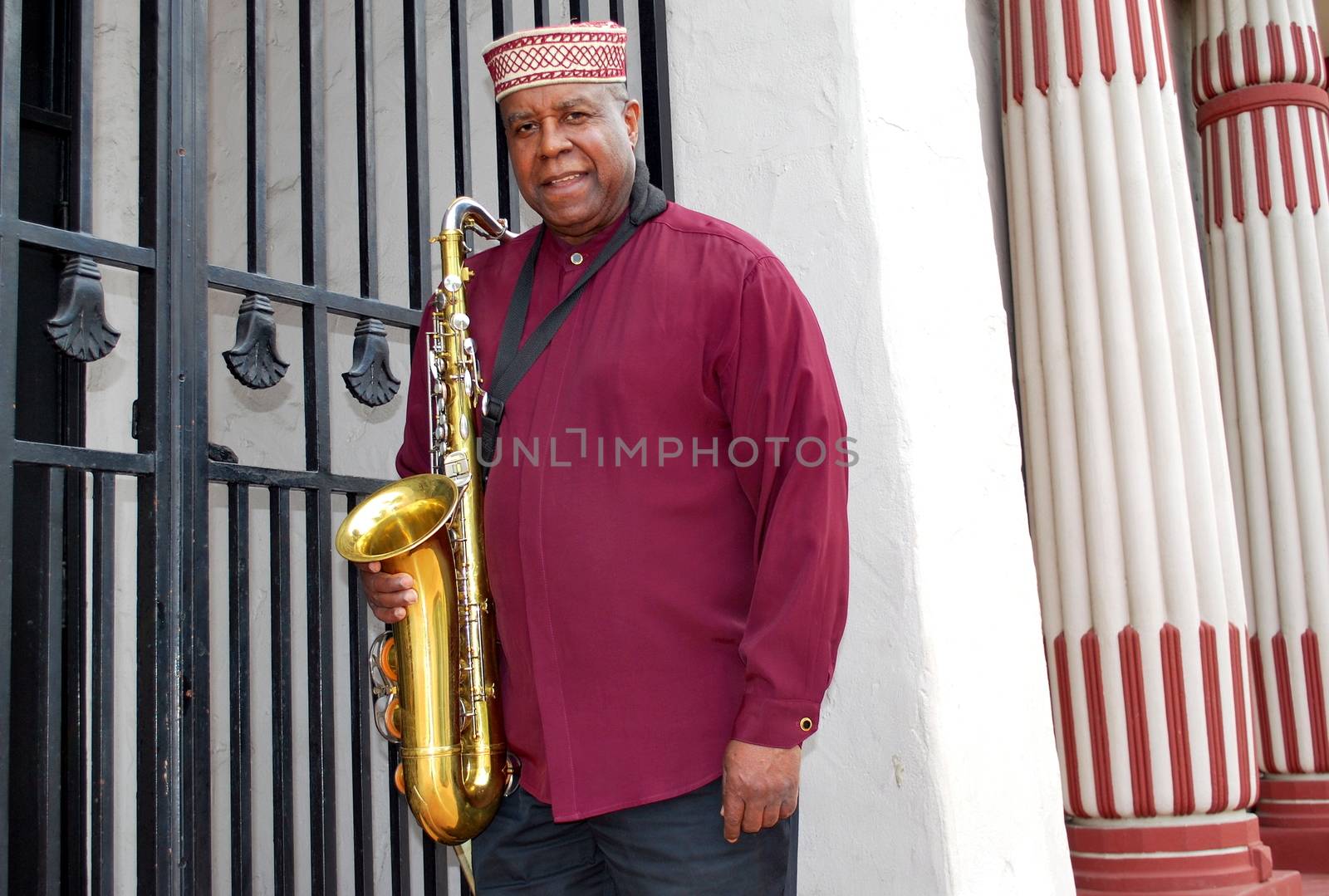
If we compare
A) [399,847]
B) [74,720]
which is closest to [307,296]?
[399,847]

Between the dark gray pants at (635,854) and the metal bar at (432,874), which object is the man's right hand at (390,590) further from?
the metal bar at (432,874)

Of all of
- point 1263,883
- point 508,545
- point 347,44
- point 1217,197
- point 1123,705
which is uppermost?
point 347,44

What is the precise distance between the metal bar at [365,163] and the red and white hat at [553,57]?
0.56 m

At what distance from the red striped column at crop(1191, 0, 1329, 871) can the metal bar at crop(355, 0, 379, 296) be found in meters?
3.45

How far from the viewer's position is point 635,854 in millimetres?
1947

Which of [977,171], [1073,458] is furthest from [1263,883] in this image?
[977,171]

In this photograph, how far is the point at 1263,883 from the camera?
136 inches

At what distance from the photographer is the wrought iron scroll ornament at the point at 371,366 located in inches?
97.8

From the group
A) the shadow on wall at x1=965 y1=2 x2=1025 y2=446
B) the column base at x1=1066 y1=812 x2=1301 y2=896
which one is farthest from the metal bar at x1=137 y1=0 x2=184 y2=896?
the shadow on wall at x1=965 y1=2 x2=1025 y2=446

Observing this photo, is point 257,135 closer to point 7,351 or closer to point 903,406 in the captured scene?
point 7,351

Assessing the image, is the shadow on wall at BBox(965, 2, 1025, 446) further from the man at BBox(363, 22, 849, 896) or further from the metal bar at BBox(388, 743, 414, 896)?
the metal bar at BBox(388, 743, 414, 896)

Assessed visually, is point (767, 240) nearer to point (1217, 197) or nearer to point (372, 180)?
point (372, 180)

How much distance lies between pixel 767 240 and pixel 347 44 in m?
2.13

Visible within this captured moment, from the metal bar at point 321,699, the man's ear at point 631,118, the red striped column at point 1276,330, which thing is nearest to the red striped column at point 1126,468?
the red striped column at point 1276,330
